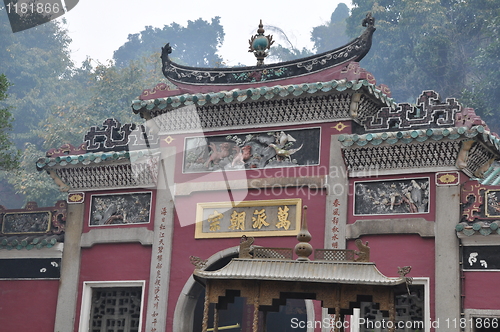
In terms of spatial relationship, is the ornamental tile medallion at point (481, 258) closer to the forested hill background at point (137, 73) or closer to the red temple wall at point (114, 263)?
the red temple wall at point (114, 263)

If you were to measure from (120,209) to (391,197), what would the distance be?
5.19m

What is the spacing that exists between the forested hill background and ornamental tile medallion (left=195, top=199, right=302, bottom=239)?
1695 centimetres

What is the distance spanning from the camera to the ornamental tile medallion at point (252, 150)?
39.9ft

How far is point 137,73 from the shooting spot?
33.3 m

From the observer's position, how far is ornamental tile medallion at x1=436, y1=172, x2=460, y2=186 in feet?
35.9

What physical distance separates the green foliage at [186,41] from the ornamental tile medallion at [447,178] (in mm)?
47981

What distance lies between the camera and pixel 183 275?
1248 cm

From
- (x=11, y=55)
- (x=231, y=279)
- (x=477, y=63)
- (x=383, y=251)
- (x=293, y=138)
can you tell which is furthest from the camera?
(x=11, y=55)

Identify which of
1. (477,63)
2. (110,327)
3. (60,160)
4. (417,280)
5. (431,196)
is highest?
(477,63)

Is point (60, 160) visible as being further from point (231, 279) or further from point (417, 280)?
point (417, 280)

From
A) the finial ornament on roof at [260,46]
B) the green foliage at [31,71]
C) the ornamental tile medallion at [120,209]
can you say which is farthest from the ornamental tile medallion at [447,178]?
the green foliage at [31,71]

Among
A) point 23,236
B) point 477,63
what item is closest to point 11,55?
point 477,63

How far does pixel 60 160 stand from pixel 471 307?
7.88m

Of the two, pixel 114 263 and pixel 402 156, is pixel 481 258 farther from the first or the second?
pixel 114 263
